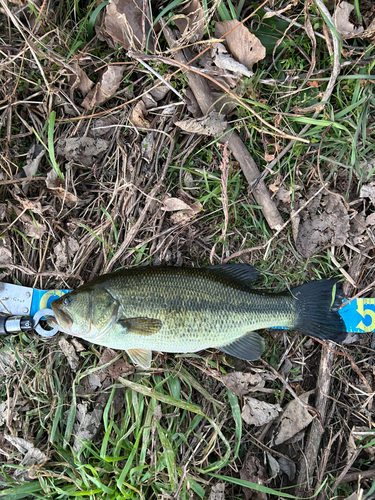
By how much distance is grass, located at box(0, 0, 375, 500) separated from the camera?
321 cm

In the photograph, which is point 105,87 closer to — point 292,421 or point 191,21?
point 191,21

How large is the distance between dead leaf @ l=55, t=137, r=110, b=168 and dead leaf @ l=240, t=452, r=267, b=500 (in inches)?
135

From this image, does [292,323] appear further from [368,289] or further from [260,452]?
[260,452]

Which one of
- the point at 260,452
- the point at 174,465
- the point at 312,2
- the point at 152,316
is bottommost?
the point at 260,452

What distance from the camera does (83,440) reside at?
10.4 ft

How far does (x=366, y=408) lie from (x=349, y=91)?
322 centimetres

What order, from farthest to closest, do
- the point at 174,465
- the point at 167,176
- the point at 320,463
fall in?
the point at 167,176
the point at 320,463
the point at 174,465

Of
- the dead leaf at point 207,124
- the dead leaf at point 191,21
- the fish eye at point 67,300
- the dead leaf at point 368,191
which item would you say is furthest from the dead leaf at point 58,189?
the dead leaf at point 368,191

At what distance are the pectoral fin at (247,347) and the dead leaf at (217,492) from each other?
1.23 metres

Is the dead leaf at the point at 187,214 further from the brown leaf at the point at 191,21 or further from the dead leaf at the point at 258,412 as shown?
the dead leaf at the point at 258,412

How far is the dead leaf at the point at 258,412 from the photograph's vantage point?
3.24 metres

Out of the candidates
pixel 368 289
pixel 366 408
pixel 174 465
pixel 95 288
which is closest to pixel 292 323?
pixel 368 289

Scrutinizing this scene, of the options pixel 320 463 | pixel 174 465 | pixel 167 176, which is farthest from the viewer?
pixel 167 176

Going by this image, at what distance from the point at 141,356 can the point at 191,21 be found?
3267 mm
